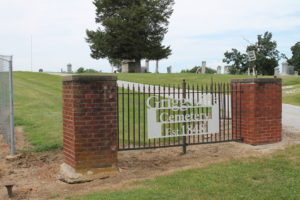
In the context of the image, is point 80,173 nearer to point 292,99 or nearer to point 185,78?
point 292,99

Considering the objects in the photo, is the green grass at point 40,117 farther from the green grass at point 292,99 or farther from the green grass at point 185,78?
A: the green grass at point 292,99

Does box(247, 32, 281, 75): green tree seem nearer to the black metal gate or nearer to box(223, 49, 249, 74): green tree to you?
box(223, 49, 249, 74): green tree

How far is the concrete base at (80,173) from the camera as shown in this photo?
5703mm

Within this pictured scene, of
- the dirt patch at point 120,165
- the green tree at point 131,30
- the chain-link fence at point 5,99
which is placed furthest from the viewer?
the green tree at point 131,30

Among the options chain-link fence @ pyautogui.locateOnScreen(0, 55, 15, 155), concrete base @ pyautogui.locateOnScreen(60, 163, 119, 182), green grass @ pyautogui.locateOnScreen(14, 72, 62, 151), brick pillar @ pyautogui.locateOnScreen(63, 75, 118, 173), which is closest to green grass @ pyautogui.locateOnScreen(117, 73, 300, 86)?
green grass @ pyautogui.locateOnScreen(14, 72, 62, 151)

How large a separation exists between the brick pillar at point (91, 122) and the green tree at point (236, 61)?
4747 cm

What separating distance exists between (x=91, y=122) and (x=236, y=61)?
49760 millimetres

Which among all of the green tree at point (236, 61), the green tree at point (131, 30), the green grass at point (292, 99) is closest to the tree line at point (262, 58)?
the green tree at point (236, 61)

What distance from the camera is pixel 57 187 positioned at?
5.39 meters

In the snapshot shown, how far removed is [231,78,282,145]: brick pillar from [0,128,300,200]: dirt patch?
26 centimetres

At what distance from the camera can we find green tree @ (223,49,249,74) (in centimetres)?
5191

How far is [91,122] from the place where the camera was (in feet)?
19.1

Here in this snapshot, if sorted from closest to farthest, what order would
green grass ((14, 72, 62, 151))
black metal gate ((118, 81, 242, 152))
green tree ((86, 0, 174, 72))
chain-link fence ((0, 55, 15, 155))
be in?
black metal gate ((118, 81, 242, 152))
chain-link fence ((0, 55, 15, 155))
green grass ((14, 72, 62, 151))
green tree ((86, 0, 174, 72))

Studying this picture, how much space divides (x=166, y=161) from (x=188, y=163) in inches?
19.4
